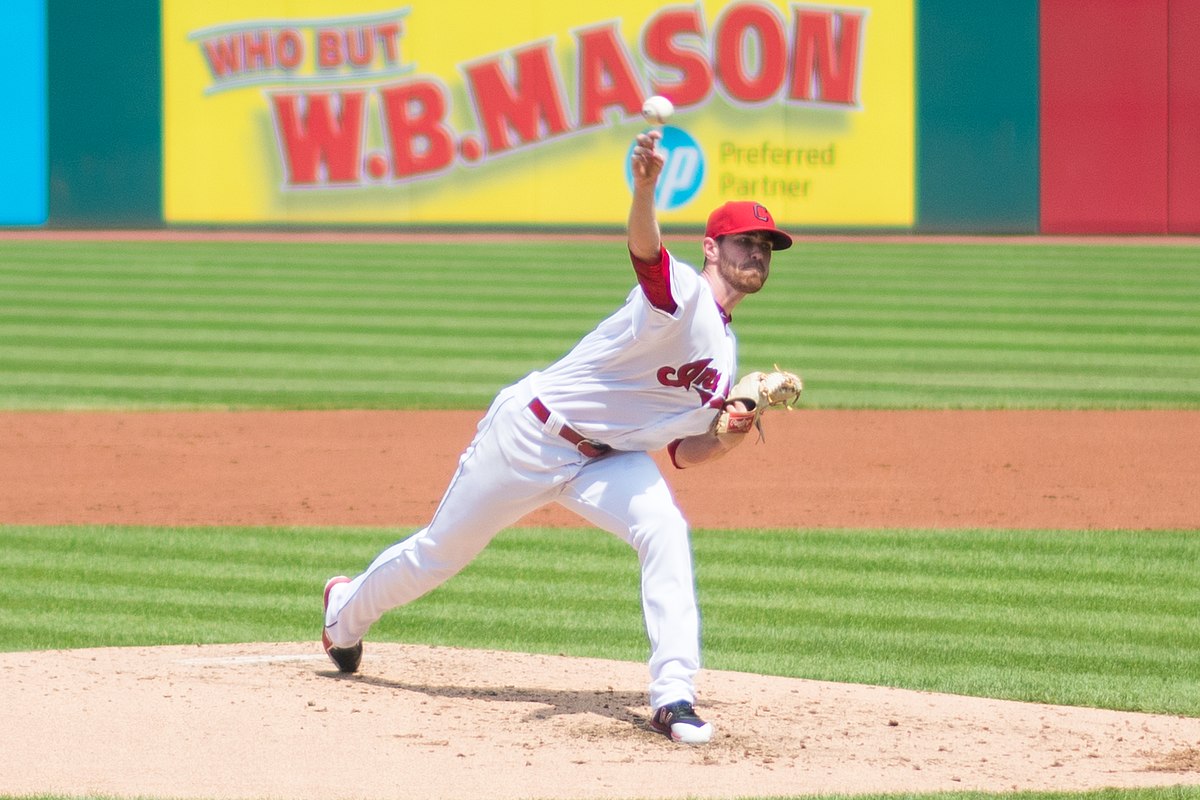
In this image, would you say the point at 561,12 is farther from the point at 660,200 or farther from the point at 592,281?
the point at 592,281

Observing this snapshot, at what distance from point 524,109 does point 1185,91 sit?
28.1 ft

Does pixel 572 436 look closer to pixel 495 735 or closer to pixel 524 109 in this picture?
pixel 495 735

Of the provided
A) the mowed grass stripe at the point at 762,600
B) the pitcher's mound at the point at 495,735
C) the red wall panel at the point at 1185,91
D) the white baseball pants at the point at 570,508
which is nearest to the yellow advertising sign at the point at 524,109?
the red wall panel at the point at 1185,91

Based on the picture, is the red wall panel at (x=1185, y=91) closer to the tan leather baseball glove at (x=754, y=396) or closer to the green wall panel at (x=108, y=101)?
the green wall panel at (x=108, y=101)

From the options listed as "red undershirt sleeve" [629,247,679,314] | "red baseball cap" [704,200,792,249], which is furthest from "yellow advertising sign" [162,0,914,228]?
"red undershirt sleeve" [629,247,679,314]

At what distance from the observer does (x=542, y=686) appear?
558 cm

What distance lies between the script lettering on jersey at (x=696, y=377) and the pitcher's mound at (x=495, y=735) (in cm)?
99

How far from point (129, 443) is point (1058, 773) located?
7273 mm

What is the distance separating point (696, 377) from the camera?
487cm

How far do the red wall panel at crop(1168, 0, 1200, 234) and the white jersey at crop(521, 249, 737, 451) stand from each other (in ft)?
61.7

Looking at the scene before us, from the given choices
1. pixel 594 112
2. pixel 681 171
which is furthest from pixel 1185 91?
pixel 594 112

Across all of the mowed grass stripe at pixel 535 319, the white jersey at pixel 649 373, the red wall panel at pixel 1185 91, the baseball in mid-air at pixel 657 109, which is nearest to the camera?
the baseball in mid-air at pixel 657 109

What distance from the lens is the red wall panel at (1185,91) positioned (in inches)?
869

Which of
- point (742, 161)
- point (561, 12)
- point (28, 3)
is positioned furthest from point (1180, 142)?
point (28, 3)
